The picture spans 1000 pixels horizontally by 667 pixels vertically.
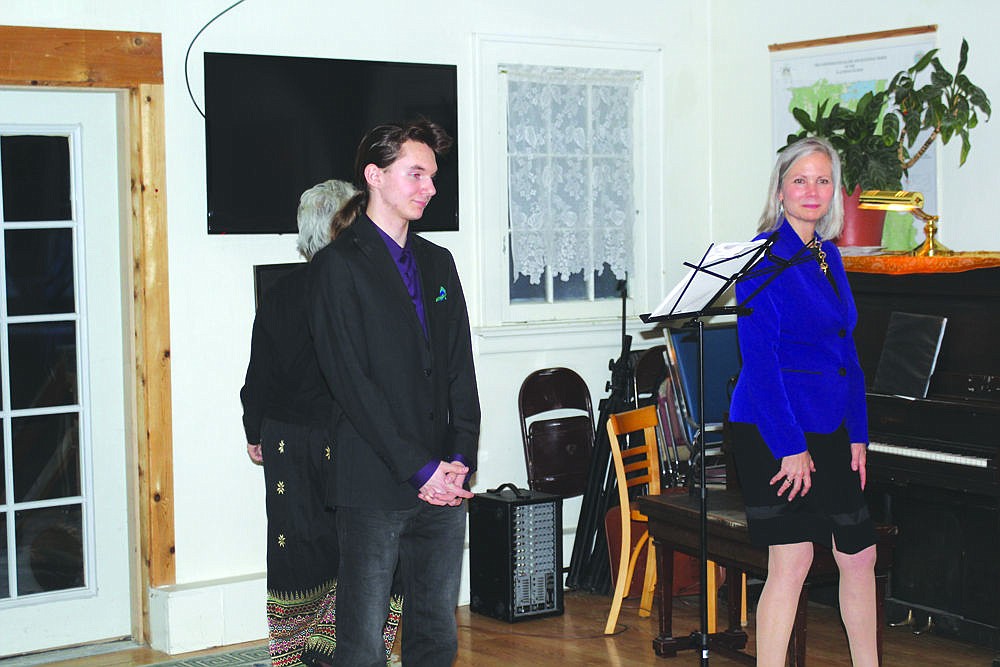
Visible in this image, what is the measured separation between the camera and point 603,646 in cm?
466

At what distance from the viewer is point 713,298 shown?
3.59 meters

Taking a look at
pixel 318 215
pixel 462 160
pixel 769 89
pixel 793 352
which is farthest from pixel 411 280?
pixel 769 89

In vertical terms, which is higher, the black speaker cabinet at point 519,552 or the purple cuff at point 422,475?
the purple cuff at point 422,475

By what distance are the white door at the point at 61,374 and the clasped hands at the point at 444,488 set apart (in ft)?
7.09

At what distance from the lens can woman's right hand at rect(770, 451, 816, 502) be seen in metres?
3.44

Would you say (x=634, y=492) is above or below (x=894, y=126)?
below

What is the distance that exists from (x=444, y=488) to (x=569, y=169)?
2.81 meters

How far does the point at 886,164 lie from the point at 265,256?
2.32 m

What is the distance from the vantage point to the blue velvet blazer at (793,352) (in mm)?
3436

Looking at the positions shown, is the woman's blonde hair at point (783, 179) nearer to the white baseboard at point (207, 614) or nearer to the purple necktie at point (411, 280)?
the purple necktie at point (411, 280)

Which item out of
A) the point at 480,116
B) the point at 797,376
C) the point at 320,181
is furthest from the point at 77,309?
the point at 797,376

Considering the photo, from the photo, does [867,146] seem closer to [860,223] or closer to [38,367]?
[860,223]

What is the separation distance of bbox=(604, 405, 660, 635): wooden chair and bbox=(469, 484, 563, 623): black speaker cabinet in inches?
10.2

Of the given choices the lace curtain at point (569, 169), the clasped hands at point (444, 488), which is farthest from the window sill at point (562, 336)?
the clasped hands at point (444, 488)
